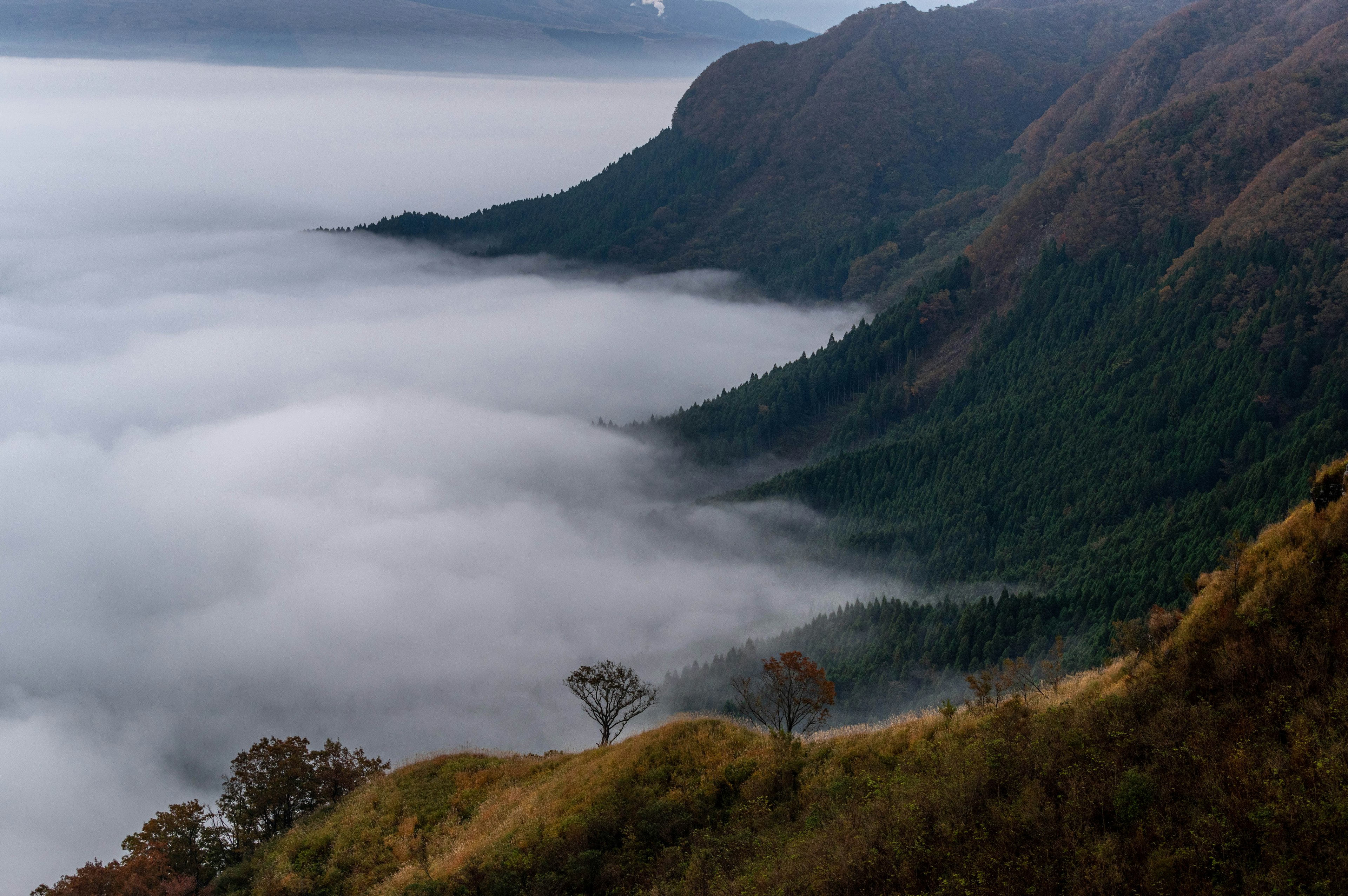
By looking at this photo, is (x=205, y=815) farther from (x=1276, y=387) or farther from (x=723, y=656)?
(x=1276, y=387)

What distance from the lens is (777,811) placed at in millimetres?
36812

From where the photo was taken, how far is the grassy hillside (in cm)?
2511

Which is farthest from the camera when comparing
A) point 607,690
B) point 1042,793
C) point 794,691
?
point 607,690

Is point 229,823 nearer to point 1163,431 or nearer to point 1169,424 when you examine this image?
point 1163,431

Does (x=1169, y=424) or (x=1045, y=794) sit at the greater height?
(x=1045, y=794)

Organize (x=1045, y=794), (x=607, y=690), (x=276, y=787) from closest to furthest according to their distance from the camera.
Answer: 1. (x=1045, y=794)
2. (x=276, y=787)
3. (x=607, y=690)

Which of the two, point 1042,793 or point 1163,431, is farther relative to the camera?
point 1163,431

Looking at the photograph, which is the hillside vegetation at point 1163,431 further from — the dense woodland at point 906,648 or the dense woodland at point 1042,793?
the dense woodland at point 1042,793

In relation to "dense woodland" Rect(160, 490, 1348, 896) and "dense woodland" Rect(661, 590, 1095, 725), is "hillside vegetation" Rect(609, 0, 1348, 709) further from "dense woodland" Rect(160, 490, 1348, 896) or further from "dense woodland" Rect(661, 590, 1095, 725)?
"dense woodland" Rect(160, 490, 1348, 896)

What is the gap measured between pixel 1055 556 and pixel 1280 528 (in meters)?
120

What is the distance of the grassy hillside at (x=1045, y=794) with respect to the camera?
989 inches

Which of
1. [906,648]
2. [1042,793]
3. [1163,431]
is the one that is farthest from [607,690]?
[1163,431]

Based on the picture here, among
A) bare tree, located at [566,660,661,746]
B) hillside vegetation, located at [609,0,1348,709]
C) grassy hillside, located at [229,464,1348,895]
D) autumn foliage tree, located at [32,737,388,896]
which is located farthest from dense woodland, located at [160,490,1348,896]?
hillside vegetation, located at [609,0,1348,709]

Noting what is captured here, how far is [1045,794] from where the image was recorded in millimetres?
28938
